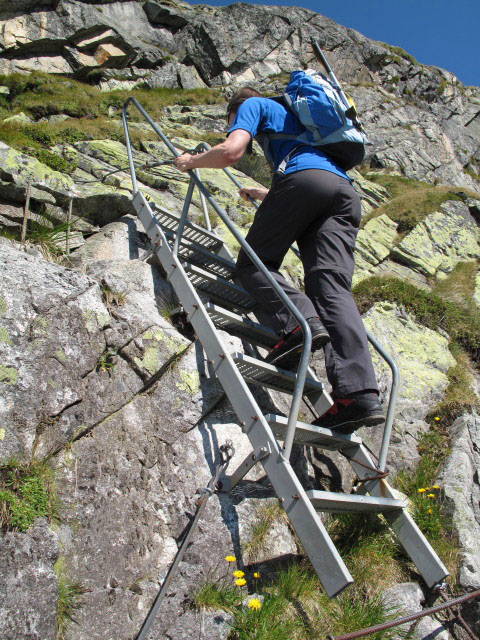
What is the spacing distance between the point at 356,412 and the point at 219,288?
2077 mm

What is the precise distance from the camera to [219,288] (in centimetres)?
484

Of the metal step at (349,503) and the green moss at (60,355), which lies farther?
the green moss at (60,355)

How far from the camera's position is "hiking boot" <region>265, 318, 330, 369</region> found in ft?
11.0

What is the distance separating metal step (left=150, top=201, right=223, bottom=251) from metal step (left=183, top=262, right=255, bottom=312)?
0.87m

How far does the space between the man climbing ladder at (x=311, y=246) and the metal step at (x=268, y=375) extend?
103 millimetres

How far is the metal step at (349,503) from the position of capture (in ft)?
9.25

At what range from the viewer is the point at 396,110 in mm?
29016

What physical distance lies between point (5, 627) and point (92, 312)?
7.61 ft

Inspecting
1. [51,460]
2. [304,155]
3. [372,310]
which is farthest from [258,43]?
[51,460]

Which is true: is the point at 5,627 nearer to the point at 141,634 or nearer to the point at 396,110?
the point at 141,634

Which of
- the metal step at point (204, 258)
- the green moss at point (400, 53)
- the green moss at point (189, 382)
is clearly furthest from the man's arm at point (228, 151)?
the green moss at point (400, 53)

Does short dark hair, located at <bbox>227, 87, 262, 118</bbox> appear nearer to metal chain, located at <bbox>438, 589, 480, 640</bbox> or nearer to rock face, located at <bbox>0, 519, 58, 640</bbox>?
rock face, located at <bbox>0, 519, 58, 640</bbox>

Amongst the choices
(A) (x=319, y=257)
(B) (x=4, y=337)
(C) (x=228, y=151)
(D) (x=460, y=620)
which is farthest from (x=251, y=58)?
(D) (x=460, y=620)

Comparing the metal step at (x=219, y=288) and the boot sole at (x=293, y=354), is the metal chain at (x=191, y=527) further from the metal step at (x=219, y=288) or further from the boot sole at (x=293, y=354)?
the metal step at (x=219, y=288)
